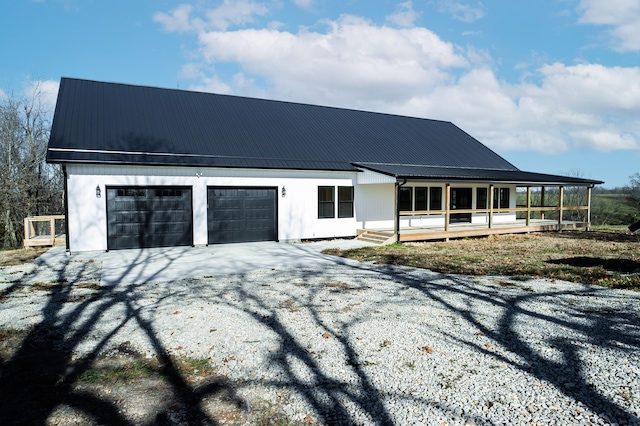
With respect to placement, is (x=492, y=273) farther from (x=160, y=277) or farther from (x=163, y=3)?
(x=163, y=3)

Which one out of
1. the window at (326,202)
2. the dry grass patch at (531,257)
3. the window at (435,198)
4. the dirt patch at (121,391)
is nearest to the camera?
the dirt patch at (121,391)

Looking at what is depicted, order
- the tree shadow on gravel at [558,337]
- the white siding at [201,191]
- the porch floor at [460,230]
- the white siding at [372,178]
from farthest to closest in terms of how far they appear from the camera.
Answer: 1. the porch floor at [460,230]
2. the white siding at [372,178]
3. the white siding at [201,191]
4. the tree shadow on gravel at [558,337]

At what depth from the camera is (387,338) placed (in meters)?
4.89

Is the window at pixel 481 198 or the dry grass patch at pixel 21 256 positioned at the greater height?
the window at pixel 481 198

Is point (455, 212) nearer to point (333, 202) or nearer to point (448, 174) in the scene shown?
point (448, 174)

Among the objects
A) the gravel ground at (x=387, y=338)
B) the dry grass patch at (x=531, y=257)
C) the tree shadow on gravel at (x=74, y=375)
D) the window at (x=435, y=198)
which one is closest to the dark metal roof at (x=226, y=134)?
the window at (x=435, y=198)

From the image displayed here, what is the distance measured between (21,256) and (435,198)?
1609 cm

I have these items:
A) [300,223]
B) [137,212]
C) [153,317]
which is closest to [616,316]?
[153,317]

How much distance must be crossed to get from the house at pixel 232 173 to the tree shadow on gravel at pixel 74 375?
6599 mm

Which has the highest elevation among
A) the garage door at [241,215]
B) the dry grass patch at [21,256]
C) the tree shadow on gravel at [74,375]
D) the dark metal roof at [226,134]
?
the dark metal roof at [226,134]

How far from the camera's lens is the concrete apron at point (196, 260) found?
364 inches

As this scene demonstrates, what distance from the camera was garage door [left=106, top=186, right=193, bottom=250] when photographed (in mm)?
12789

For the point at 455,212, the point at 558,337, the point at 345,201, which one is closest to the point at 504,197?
the point at 455,212

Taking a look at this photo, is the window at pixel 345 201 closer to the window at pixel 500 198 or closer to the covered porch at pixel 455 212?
the covered porch at pixel 455 212
